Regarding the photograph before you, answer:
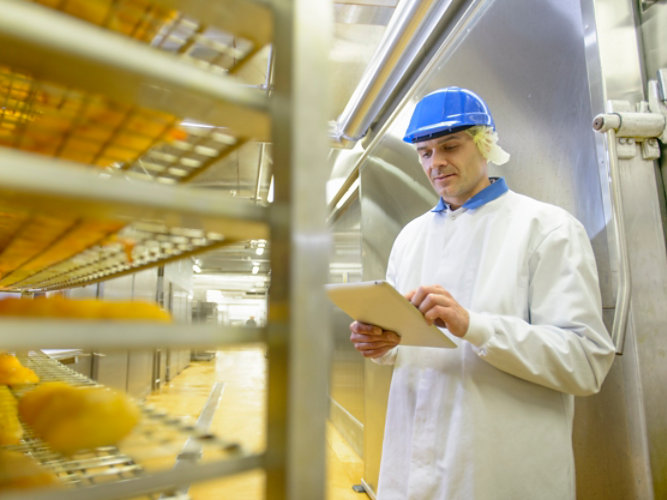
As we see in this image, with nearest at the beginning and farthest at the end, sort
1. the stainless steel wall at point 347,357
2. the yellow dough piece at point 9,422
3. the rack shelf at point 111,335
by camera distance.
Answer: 1. the rack shelf at point 111,335
2. the yellow dough piece at point 9,422
3. the stainless steel wall at point 347,357

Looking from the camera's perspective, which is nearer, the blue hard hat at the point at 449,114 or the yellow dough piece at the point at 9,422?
the yellow dough piece at the point at 9,422

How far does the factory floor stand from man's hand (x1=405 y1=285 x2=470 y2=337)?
498 millimetres

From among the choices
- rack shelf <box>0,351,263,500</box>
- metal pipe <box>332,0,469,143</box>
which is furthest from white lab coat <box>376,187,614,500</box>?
rack shelf <box>0,351,263,500</box>

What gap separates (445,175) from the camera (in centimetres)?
152

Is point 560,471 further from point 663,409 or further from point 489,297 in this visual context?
point 489,297

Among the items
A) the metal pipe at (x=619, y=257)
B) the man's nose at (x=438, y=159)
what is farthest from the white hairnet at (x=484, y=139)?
the metal pipe at (x=619, y=257)

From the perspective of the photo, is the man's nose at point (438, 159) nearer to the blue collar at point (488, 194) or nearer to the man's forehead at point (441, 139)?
the man's forehead at point (441, 139)

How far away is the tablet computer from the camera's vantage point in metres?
1.05

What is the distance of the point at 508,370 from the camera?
1216 mm

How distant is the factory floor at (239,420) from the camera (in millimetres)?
2729

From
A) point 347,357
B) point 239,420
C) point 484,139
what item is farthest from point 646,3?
point 239,420

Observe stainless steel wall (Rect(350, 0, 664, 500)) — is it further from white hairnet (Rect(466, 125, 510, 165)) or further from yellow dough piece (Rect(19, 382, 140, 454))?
yellow dough piece (Rect(19, 382, 140, 454))

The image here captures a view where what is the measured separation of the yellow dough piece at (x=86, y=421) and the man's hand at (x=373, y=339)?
101 cm

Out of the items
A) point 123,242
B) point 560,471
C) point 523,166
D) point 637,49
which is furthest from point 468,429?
point 637,49
